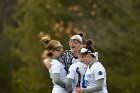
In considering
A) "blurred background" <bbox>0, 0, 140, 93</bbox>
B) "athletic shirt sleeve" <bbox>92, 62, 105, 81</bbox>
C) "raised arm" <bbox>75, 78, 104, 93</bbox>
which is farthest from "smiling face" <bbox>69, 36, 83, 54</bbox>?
"blurred background" <bbox>0, 0, 140, 93</bbox>

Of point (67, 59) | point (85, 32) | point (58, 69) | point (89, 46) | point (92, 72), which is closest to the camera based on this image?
point (92, 72)

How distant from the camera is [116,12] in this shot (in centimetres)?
4028

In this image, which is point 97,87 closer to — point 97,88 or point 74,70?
point 97,88

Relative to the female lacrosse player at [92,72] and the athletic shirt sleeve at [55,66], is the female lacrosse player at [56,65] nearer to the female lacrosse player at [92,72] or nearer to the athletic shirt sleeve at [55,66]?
the athletic shirt sleeve at [55,66]

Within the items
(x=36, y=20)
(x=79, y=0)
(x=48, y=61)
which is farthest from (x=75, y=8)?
(x=48, y=61)

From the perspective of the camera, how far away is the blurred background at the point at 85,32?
40094mm

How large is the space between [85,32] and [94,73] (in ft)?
83.5

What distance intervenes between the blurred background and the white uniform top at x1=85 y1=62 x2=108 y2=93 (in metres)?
24.4

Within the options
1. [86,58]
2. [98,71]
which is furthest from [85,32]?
[98,71]

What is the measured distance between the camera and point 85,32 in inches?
1586

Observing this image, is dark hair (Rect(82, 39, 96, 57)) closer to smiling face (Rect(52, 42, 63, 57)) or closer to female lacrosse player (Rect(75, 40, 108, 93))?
female lacrosse player (Rect(75, 40, 108, 93))

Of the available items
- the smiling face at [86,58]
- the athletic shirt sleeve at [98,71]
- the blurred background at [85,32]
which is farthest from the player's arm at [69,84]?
the blurred background at [85,32]

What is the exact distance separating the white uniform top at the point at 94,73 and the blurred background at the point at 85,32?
80.1ft

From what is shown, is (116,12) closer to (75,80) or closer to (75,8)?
(75,8)
